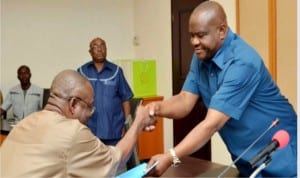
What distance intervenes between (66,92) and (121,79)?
7.97 feet

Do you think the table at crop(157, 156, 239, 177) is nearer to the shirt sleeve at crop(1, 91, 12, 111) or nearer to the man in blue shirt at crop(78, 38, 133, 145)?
the man in blue shirt at crop(78, 38, 133, 145)

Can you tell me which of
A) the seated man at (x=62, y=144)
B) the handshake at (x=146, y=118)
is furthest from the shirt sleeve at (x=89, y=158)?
the handshake at (x=146, y=118)

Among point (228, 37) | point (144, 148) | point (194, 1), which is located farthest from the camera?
point (144, 148)

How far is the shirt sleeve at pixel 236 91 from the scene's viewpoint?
179 cm

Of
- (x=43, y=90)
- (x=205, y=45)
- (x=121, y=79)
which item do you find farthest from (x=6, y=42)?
(x=205, y=45)

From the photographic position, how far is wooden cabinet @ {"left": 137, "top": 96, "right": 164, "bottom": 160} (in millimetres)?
5281

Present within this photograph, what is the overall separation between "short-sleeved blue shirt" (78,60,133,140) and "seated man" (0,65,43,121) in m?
1.05

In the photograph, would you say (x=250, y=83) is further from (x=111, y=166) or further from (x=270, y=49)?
(x=270, y=49)

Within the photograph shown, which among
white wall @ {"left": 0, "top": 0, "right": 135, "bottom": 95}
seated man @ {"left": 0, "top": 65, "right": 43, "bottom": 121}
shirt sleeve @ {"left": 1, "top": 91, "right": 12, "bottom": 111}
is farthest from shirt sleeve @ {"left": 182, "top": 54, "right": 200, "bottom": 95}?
white wall @ {"left": 0, "top": 0, "right": 135, "bottom": 95}

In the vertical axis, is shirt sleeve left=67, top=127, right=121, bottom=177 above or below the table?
above

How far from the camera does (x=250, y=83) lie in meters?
1.82

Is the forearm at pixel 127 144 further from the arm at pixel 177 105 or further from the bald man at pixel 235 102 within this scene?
the arm at pixel 177 105

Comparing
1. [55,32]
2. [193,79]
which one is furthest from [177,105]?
[55,32]

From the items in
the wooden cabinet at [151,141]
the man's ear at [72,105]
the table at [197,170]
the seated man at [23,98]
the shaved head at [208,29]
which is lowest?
the wooden cabinet at [151,141]
